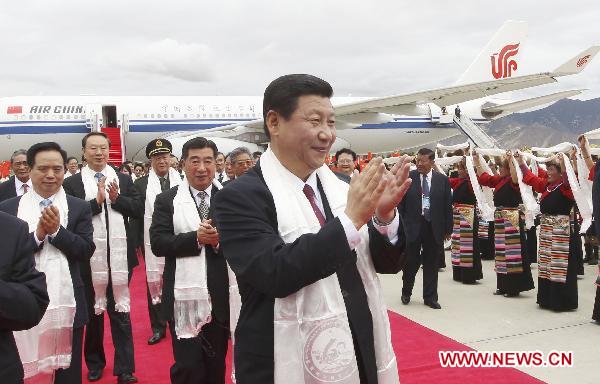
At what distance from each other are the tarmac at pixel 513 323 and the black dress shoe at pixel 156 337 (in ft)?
8.63

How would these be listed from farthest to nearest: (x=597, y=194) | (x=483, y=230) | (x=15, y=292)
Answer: (x=483, y=230)
(x=597, y=194)
(x=15, y=292)

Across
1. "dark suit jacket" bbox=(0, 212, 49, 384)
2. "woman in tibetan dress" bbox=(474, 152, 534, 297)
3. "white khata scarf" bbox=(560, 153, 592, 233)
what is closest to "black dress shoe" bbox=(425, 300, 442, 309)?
"woman in tibetan dress" bbox=(474, 152, 534, 297)

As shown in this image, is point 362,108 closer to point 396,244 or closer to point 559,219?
point 559,219

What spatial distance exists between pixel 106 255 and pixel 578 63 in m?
12.0

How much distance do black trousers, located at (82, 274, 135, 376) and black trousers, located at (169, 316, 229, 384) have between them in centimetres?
104

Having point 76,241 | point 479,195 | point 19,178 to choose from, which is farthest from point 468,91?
point 76,241

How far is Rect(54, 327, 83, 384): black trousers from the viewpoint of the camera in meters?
3.29

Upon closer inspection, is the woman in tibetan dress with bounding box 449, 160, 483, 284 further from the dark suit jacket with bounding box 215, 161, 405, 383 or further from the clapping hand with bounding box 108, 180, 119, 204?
the dark suit jacket with bounding box 215, 161, 405, 383

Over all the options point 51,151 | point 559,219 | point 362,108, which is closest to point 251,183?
point 51,151

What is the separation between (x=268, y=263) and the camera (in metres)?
1.50

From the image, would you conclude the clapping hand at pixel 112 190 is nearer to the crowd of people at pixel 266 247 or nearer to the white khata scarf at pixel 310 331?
the crowd of people at pixel 266 247

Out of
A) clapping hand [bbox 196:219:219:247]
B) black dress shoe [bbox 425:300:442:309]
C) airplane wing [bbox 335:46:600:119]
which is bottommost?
black dress shoe [bbox 425:300:442:309]

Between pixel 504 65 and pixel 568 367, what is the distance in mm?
19388

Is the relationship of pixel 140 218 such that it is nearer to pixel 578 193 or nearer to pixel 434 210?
pixel 434 210
